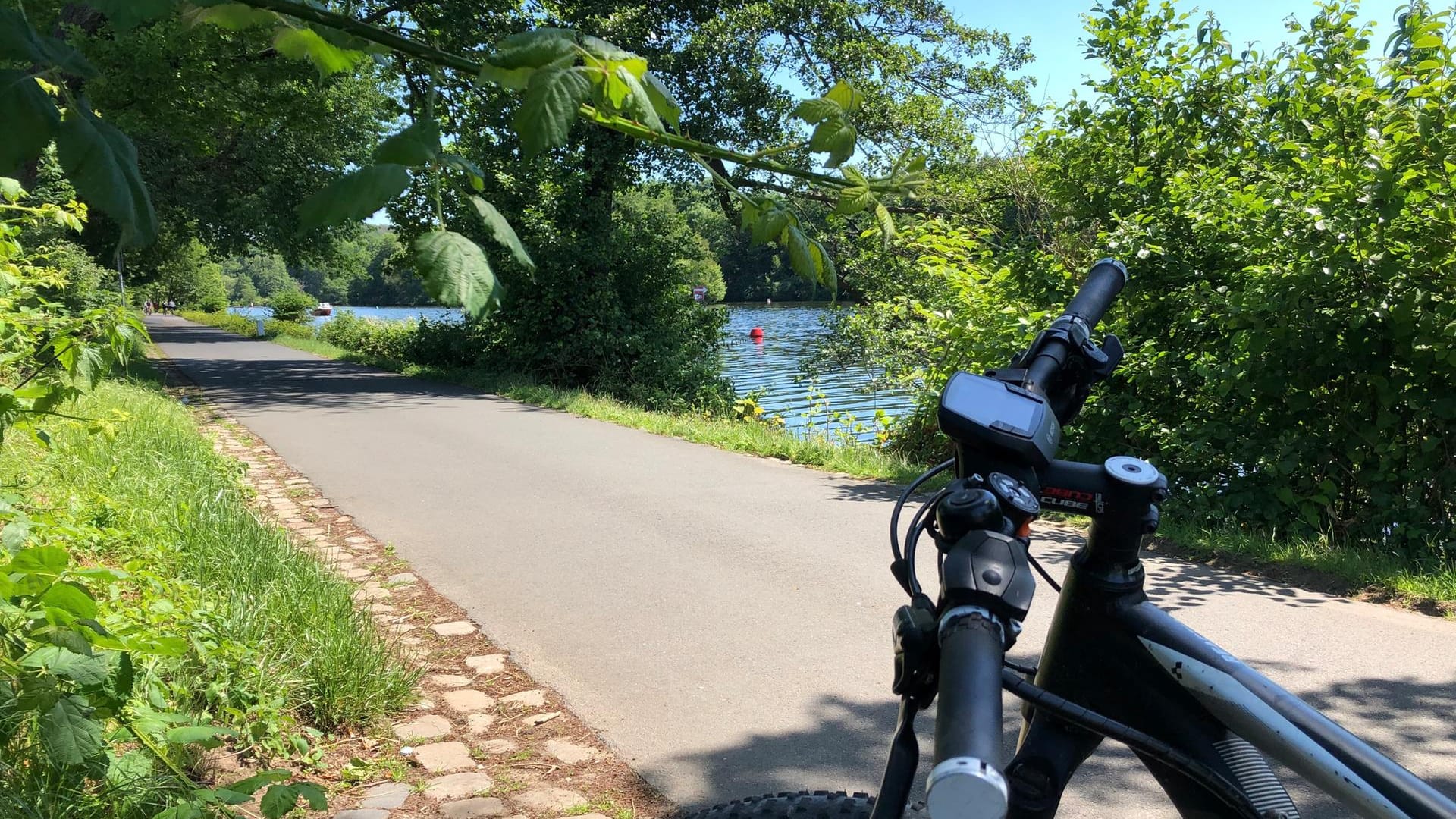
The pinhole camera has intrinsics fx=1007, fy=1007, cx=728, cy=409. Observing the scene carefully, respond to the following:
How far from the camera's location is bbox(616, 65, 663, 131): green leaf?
1620 millimetres

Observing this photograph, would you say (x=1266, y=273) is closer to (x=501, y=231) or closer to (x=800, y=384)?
(x=501, y=231)

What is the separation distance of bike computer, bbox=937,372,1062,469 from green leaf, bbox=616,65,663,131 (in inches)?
28.8

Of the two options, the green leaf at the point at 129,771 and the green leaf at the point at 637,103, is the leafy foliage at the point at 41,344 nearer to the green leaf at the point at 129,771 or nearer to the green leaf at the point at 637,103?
the green leaf at the point at 129,771

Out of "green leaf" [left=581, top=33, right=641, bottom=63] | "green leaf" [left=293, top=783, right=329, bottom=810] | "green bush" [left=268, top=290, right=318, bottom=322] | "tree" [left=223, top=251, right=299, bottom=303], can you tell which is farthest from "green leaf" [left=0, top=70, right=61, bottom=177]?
"tree" [left=223, top=251, right=299, bottom=303]

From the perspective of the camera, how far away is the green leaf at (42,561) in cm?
274

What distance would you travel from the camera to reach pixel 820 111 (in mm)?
1966

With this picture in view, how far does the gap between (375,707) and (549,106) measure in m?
3.29

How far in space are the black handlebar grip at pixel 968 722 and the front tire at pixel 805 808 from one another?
2.42 ft

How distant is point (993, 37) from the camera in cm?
2122

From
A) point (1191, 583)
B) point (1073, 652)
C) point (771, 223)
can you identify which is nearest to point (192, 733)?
point (771, 223)

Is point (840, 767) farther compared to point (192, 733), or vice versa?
point (840, 767)

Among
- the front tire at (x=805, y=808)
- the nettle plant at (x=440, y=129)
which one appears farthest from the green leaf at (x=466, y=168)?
the front tire at (x=805, y=808)

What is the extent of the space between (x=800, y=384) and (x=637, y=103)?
1912cm

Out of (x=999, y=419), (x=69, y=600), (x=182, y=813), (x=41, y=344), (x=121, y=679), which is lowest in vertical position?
(x=182, y=813)
